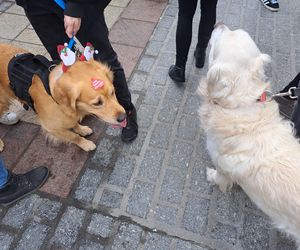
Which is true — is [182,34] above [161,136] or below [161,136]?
above

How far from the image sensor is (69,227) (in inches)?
98.8

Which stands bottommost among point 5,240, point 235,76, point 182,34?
point 5,240

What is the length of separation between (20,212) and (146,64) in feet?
7.43

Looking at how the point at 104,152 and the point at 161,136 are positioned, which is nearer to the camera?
the point at 104,152

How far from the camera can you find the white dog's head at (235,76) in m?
2.01

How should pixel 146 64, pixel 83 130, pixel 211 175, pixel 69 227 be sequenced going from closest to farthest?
pixel 69 227 < pixel 211 175 < pixel 83 130 < pixel 146 64

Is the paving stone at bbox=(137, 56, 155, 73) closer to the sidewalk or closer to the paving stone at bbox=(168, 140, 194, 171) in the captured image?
the sidewalk

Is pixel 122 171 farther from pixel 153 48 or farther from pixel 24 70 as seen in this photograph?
pixel 153 48

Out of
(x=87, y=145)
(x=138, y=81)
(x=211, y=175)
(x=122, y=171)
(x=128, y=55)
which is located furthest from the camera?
(x=128, y=55)

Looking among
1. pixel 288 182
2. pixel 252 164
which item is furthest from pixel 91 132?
pixel 288 182

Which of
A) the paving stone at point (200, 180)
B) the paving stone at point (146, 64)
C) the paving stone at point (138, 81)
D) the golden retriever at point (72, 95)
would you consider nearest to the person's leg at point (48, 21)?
the golden retriever at point (72, 95)

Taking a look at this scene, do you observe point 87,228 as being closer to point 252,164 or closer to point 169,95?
point 252,164

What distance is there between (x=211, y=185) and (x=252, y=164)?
2.57 ft

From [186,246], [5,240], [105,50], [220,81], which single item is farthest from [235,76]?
[5,240]
